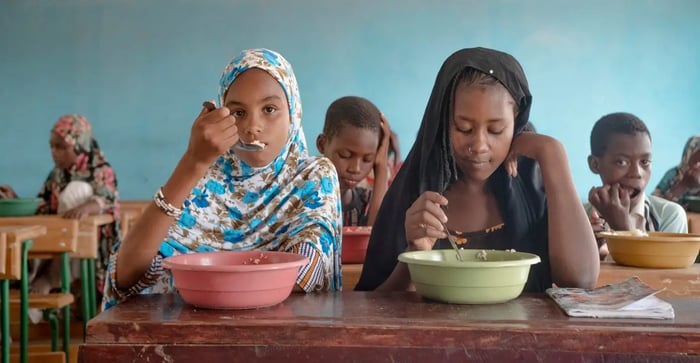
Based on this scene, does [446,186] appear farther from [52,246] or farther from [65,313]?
[65,313]

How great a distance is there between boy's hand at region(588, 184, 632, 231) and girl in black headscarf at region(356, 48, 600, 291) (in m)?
0.86

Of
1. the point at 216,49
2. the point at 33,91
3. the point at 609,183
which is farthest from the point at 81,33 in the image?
the point at 609,183

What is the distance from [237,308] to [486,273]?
17.4 inches

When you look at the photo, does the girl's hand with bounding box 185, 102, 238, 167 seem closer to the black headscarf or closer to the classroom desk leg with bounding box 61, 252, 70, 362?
the black headscarf

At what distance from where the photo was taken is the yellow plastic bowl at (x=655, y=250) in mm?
1929

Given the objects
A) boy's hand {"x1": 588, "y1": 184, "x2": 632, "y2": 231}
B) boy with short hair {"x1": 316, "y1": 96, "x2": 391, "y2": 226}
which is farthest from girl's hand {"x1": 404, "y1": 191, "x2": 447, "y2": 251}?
boy with short hair {"x1": 316, "y1": 96, "x2": 391, "y2": 226}

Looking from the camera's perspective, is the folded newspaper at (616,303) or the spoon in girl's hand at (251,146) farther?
the spoon in girl's hand at (251,146)

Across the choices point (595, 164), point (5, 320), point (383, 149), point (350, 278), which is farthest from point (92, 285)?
point (595, 164)

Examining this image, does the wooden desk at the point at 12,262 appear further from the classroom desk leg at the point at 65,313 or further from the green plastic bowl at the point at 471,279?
the green plastic bowl at the point at 471,279

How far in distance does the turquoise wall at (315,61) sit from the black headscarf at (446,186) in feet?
13.1

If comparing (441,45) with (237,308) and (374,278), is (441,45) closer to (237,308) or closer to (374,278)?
(374,278)

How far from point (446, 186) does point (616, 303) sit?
62cm

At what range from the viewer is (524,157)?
1.73 m

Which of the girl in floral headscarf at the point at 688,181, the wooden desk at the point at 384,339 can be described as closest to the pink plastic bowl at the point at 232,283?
the wooden desk at the point at 384,339
